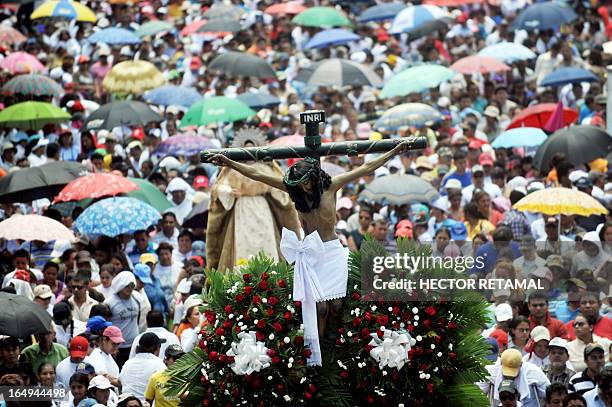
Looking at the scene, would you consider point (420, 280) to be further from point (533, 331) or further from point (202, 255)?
point (202, 255)

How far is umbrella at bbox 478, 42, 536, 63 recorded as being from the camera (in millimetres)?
26672

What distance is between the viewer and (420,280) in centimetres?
1129

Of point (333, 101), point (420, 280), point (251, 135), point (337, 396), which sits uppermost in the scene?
point (333, 101)

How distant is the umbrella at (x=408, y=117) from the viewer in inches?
910

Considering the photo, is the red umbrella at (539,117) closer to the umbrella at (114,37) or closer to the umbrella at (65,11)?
the umbrella at (114,37)

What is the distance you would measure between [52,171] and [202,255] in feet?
8.47

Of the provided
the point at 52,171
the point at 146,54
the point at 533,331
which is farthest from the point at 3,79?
the point at 533,331

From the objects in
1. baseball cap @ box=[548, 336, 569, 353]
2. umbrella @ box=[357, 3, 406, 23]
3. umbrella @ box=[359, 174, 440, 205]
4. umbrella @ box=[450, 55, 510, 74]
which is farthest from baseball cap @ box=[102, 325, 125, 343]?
umbrella @ box=[357, 3, 406, 23]

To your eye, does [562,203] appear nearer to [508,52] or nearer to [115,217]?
[115,217]

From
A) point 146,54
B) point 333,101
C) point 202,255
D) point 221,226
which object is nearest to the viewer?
point 221,226

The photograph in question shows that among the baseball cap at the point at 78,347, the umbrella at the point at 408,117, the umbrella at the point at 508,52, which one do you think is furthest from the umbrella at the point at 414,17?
the baseball cap at the point at 78,347

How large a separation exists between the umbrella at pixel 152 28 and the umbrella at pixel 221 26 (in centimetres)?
116

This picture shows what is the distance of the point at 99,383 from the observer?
1353cm

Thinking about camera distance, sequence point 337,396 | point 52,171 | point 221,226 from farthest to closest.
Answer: point 52,171 < point 221,226 < point 337,396
